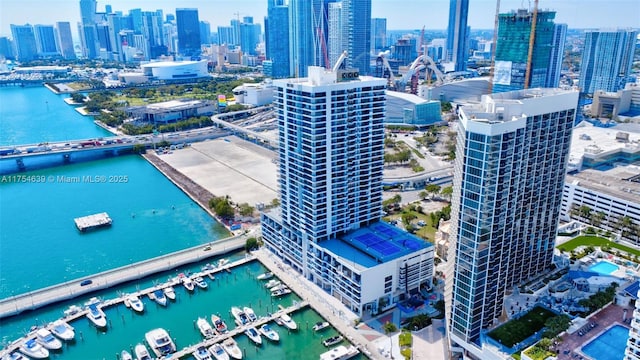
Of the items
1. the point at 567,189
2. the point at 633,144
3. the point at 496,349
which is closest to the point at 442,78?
the point at 633,144

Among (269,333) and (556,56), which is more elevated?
(556,56)

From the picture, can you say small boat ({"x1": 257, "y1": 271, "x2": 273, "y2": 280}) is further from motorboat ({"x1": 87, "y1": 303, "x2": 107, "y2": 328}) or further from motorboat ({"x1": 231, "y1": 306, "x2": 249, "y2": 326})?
motorboat ({"x1": 87, "y1": 303, "x2": 107, "y2": 328})

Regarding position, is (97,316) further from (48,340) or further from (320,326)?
(320,326)

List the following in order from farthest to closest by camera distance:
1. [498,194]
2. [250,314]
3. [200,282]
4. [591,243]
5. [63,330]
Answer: [591,243], [200,282], [250,314], [63,330], [498,194]

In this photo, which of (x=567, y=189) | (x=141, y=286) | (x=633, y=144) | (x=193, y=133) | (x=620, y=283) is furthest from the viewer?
(x=193, y=133)

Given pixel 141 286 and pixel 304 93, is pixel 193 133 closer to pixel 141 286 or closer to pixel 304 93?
pixel 141 286

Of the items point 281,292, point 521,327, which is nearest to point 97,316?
point 281,292
